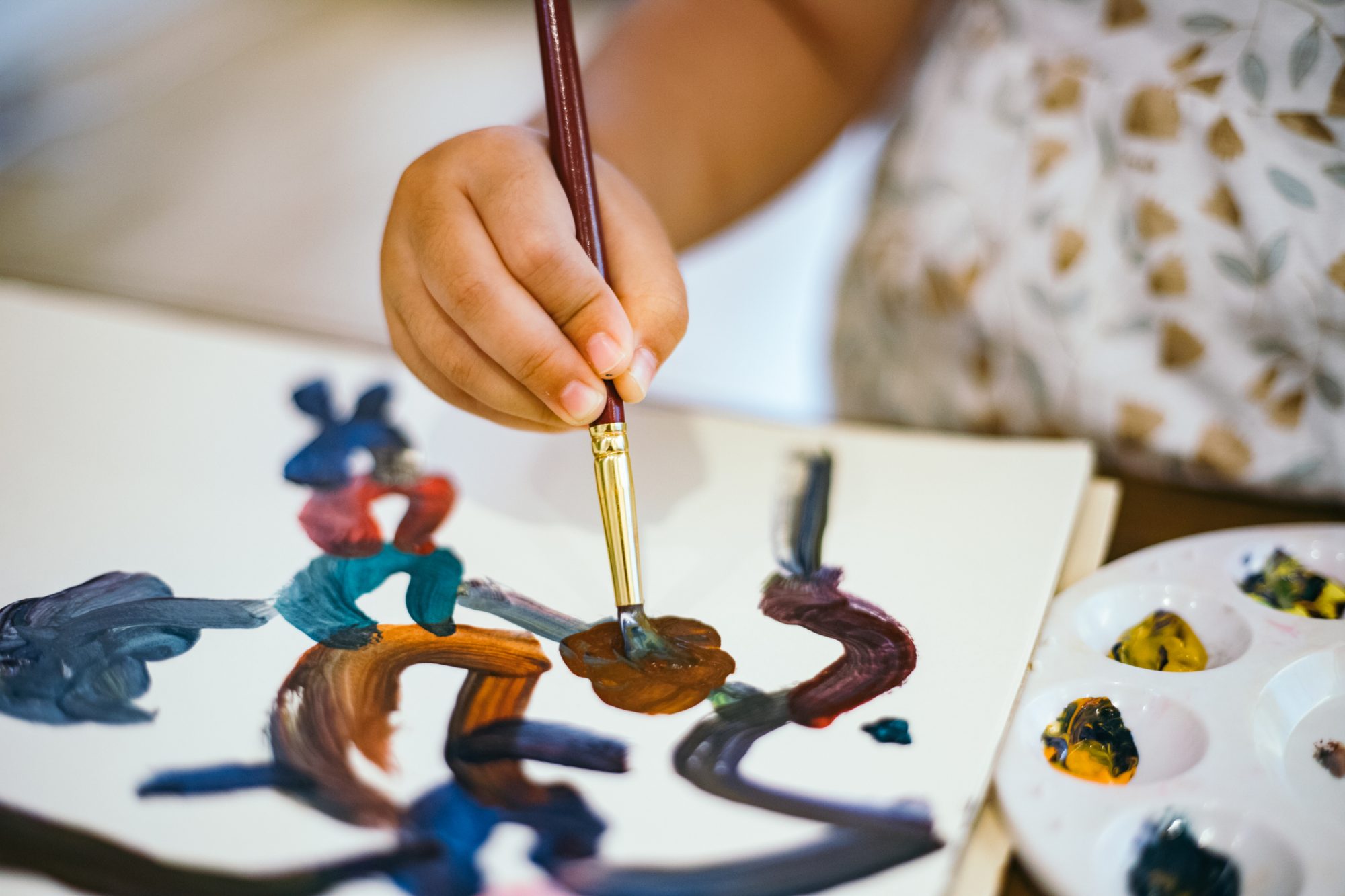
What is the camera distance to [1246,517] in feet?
1.52

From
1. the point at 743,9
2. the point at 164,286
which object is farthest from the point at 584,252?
the point at 164,286

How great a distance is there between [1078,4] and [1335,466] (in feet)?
0.83

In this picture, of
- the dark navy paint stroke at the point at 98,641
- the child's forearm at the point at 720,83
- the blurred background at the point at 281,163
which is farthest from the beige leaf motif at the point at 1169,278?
the dark navy paint stroke at the point at 98,641

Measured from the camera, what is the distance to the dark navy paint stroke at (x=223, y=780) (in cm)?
31

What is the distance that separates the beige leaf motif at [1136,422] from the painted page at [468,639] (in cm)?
5

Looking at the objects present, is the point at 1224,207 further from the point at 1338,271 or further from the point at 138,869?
the point at 138,869

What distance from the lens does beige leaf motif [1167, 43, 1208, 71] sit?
1.55 ft

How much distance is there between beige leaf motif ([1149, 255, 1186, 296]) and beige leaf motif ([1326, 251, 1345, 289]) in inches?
2.4

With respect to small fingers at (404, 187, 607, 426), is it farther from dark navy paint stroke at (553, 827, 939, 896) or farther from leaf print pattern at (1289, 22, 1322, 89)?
leaf print pattern at (1289, 22, 1322, 89)

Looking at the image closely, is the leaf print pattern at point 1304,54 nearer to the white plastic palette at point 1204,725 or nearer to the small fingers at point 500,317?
the white plastic palette at point 1204,725

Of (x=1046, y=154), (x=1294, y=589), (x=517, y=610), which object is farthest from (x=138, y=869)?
(x=1046, y=154)

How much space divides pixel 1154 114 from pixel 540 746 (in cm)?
40

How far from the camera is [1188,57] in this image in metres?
0.48

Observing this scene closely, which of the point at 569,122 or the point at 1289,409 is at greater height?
the point at 569,122
